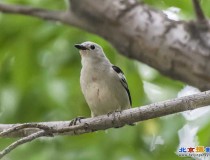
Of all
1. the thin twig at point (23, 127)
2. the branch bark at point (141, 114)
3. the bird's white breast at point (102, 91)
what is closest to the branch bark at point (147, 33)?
the bird's white breast at point (102, 91)

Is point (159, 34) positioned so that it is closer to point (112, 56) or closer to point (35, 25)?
point (112, 56)

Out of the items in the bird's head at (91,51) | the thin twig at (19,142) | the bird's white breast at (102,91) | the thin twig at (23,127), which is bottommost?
the thin twig at (19,142)

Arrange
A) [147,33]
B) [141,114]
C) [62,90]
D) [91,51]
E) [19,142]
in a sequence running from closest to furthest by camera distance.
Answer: [19,142]
[141,114]
[147,33]
[62,90]
[91,51]

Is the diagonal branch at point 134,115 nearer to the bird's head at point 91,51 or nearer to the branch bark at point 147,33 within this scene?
the branch bark at point 147,33

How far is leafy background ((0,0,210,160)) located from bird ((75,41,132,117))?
0.07 m

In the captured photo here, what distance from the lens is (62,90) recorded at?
335cm

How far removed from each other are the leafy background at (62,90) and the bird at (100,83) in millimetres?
72

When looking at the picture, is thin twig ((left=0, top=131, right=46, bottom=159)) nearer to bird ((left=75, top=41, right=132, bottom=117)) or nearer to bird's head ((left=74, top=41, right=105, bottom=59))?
bird ((left=75, top=41, right=132, bottom=117))

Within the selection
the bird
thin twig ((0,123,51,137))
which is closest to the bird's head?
the bird

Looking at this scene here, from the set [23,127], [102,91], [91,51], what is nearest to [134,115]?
[23,127]

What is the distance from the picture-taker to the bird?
332cm

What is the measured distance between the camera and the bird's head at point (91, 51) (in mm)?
3437

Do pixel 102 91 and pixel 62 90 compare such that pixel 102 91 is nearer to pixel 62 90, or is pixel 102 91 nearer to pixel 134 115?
pixel 62 90

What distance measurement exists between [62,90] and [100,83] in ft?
0.74
